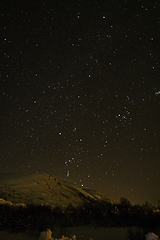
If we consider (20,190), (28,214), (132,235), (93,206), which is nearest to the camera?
(132,235)

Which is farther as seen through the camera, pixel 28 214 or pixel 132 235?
pixel 28 214

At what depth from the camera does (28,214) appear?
744cm

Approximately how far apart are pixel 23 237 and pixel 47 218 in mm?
1164

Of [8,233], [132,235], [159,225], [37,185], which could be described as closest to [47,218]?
[8,233]

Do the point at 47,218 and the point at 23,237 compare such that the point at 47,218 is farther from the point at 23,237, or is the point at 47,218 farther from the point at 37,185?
the point at 37,185

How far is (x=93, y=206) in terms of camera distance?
8.76m

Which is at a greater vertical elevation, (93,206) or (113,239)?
(93,206)

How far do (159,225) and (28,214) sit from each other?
15.0ft

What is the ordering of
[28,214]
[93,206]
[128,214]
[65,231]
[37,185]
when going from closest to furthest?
[65,231]
[28,214]
[128,214]
[93,206]
[37,185]

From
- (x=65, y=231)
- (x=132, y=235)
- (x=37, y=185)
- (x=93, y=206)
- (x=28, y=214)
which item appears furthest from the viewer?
(x=37, y=185)

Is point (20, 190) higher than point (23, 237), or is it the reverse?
point (20, 190)

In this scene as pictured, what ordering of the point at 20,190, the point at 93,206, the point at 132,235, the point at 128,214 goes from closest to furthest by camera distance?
1. the point at 132,235
2. the point at 128,214
3. the point at 93,206
4. the point at 20,190

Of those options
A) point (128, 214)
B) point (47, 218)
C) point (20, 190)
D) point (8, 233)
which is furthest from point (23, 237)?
point (20, 190)

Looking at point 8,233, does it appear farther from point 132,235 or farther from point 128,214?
point 128,214
